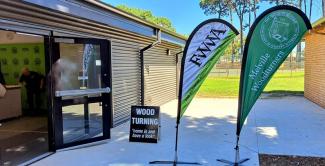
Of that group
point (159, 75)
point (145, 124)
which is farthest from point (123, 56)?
point (159, 75)

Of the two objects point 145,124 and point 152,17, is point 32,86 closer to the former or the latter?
point 145,124

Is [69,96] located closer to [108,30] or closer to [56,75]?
[56,75]

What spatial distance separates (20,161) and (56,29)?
2.23m

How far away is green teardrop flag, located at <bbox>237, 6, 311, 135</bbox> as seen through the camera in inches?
176

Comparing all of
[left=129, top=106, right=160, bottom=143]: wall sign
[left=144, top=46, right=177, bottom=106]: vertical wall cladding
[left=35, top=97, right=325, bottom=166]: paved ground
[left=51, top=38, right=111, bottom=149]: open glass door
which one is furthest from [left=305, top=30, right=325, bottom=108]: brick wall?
[left=51, top=38, right=111, bottom=149]: open glass door

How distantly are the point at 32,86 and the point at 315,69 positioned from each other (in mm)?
9528

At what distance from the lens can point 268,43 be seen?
4.58m

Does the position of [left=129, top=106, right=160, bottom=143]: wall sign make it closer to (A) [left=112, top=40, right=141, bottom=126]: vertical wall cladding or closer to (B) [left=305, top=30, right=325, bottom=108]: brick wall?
(A) [left=112, top=40, right=141, bottom=126]: vertical wall cladding

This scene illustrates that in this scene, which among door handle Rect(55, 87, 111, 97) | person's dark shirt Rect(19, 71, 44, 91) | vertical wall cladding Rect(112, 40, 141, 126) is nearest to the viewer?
door handle Rect(55, 87, 111, 97)

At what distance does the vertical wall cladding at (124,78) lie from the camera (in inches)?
317

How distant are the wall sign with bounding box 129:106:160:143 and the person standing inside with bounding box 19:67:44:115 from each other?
4.75 metres

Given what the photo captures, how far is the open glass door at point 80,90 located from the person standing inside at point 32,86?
4.16 meters

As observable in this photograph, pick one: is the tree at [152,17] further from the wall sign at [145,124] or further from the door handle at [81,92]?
the wall sign at [145,124]

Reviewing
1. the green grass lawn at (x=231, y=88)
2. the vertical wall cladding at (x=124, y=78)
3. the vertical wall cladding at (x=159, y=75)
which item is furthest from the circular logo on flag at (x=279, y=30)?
the green grass lawn at (x=231, y=88)
